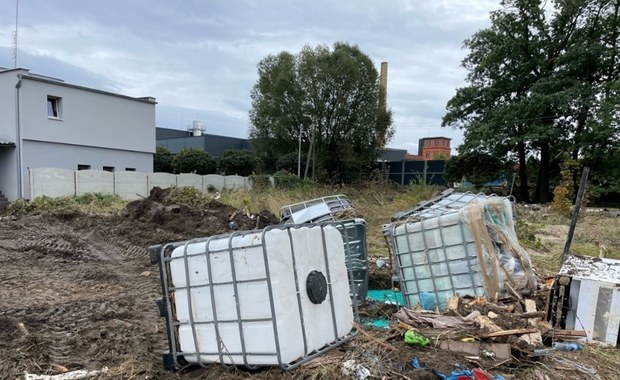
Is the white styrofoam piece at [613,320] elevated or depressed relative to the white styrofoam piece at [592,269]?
depressed

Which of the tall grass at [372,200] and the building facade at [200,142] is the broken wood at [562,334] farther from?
the building facade at [200,142]

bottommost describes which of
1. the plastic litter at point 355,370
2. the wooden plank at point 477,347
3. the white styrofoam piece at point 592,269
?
the plastic litter at point 355,370

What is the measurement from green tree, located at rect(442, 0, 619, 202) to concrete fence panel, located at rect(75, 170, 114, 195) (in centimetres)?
1865

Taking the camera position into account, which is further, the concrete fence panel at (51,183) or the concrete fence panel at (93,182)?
the concrete fence panel at (93,182)

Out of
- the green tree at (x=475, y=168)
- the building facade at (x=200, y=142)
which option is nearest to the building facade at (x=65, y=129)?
the building facade at (x=200, y=142)

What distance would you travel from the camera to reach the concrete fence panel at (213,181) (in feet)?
77.4

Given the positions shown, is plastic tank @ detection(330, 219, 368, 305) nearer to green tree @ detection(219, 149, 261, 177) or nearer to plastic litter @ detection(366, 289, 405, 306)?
plastic litter @ detection(366, 289, 405, 306)

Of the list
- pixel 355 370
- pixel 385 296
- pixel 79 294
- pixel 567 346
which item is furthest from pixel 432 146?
pixel 355 370

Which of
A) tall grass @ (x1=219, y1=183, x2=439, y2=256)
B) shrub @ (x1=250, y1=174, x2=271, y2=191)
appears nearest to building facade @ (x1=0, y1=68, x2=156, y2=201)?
shrub @ (x1=250, y1=174, x2=271, y2=191)

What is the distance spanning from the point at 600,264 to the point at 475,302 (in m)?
1.54

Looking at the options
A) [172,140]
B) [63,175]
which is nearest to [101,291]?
[63,175]

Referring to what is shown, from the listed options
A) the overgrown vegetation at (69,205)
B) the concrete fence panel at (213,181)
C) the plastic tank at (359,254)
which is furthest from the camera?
the concrete fence panel at (213,181)

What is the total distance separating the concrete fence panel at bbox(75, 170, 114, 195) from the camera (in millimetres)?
17742

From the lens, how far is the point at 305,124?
28.3 meters
